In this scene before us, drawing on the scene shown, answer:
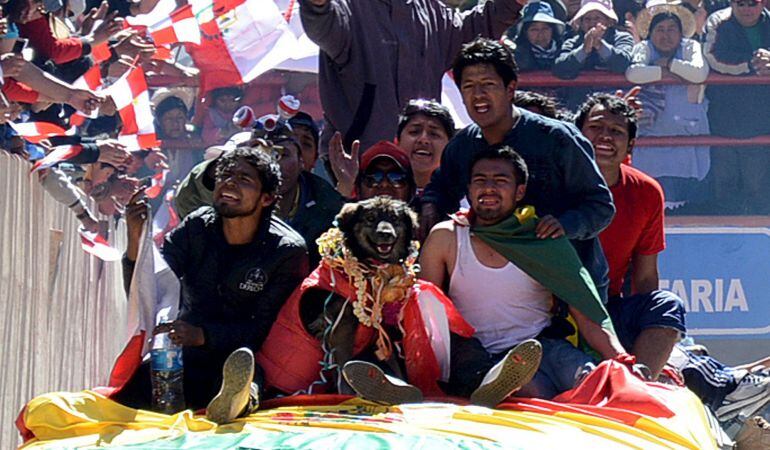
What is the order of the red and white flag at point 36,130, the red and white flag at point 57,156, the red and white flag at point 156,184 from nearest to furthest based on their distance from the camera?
the red and white flag at point 57,156 → the red and white flag at point 36,130 → the red and white flag at point 156,184

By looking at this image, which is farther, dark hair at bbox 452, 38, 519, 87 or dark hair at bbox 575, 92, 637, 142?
dark hair at bbox 575, 92, 637, 142

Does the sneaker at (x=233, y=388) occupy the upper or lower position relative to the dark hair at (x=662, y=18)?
lower

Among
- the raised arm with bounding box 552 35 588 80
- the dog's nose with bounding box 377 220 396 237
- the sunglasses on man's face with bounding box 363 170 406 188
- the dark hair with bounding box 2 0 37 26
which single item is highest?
the dark hair with bounding box 2 0 37 26

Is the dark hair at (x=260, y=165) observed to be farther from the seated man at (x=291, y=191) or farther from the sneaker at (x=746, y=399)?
the sneaker at (x=746, y=399)

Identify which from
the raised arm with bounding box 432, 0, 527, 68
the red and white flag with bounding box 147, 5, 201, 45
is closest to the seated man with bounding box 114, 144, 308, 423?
Answer: the raised arm with bounding box 432, 0, 527, 68

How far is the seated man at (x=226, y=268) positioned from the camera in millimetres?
7000

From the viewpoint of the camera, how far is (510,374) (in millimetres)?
6539

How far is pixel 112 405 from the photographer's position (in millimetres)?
6594

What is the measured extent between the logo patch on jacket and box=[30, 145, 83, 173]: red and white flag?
3.66m

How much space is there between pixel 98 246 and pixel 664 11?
20.6 feet

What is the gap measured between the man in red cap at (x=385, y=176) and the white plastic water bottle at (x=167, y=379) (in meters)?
1.36

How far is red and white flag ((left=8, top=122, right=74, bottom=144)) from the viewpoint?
1152 cm

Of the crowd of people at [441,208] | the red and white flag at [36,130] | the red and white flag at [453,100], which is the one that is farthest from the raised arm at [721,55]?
the red and white flag at [36,130]

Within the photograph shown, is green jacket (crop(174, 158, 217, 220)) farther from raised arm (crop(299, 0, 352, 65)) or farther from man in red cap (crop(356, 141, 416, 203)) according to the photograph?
raised arm (crop(299, 0, 352, 65))
